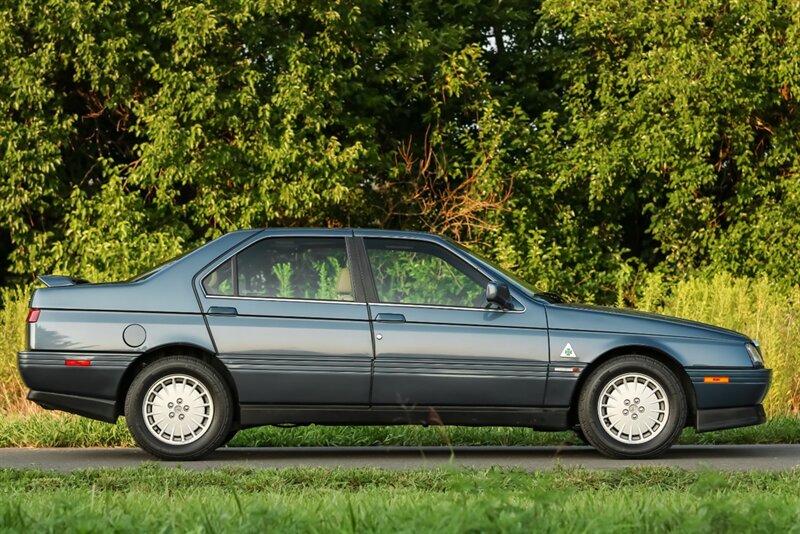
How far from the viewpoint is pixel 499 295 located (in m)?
9.45

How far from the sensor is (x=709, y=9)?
20625 mm

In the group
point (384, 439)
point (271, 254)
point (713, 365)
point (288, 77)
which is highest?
point (288, 77)

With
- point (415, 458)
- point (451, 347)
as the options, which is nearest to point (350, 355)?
point (451, 347)

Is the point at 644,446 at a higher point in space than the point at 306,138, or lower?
lower

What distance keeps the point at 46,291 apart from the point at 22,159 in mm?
10181

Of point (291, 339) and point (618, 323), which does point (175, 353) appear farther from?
point (618, 323)

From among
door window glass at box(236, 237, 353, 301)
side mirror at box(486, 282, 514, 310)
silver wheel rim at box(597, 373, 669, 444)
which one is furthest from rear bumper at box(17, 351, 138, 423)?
silver wheel rim at box(597, 373, 669, 444)

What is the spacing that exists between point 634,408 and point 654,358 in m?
0.41

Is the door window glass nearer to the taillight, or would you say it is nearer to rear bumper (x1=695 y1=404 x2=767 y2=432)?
the taillight

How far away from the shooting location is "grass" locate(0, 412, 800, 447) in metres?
10.9

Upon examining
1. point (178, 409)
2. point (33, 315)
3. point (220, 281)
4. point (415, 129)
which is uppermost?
point (415, 129)

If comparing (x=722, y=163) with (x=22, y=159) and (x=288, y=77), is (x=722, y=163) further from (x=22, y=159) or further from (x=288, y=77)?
(x=22, y=159)

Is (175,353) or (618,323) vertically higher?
(618,323)

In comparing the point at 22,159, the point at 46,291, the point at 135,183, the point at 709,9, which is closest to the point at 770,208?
the point at 709,9
